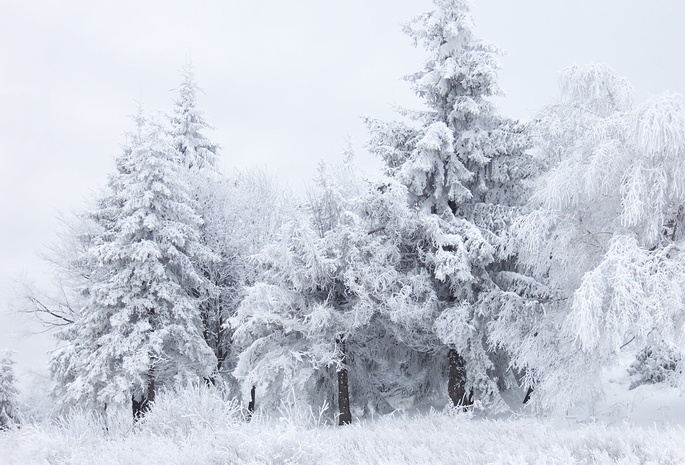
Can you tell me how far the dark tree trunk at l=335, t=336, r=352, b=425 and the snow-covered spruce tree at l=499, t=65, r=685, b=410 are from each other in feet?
13.7

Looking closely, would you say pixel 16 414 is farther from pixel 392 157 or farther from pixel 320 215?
pixel 392 157

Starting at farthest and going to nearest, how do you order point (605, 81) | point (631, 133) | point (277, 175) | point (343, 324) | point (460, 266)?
1. point (277, 175)
2. point (343, 324)
3. point (460, 266)
4. point (605, 81)
5. point (631, 133)

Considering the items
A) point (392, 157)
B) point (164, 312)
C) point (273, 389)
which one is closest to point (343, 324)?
point (273, 389)

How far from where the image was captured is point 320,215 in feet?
50.3

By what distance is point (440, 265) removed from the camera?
12617mm

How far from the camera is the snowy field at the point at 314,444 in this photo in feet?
18.4

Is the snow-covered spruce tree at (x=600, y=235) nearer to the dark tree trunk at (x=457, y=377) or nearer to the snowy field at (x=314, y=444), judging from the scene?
the dark tree trunk at (x=457, y=377)

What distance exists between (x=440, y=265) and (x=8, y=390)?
21.0m

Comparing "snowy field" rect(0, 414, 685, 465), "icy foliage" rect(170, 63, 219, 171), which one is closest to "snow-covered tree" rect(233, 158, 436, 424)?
"snowy field" rect(0, 414, 685, 465)

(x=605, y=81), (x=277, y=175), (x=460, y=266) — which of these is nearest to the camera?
(x=605, y=81)

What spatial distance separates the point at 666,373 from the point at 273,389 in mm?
10496

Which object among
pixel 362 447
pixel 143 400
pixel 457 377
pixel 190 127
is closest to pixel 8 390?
pixel 143 400

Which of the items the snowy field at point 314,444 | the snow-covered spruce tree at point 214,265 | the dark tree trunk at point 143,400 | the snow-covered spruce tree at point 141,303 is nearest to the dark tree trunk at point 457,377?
the snowy field at point 314,444

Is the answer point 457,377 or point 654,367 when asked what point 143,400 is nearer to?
point 457,377
